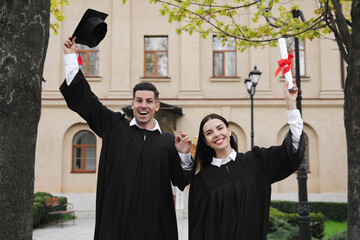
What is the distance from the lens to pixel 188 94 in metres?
18.6

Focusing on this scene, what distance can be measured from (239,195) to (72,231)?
11.3 meters

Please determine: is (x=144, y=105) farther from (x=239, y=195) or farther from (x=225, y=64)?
(x=225, y=64)

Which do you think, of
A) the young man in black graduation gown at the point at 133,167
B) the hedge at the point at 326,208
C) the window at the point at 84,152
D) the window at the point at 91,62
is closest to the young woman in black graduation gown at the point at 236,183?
the young man in black graduation gown at the point at 133,167

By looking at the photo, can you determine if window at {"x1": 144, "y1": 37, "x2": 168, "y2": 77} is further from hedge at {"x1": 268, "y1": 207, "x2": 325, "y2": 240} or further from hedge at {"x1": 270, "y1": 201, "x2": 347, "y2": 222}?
hedge at {"x1": 268, "y1": 207, "x2": 325, "y2": 240}

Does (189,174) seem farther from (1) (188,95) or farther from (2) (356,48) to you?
(1) (188,95)

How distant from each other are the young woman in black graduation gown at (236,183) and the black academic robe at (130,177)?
0.35 metres

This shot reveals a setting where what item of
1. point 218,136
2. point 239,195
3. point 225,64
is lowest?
point 239,195

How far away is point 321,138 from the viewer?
1825 centimetres

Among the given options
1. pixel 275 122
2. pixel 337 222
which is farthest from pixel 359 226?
pixel 275 122

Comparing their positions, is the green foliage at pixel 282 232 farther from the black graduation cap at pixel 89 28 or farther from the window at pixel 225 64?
the window at pixel 225 64

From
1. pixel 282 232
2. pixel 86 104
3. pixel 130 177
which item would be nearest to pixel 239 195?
pixel 130 177

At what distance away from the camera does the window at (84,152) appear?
1869cm

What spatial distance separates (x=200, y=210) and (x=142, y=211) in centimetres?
57

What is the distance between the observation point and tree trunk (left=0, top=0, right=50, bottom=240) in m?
3.22
